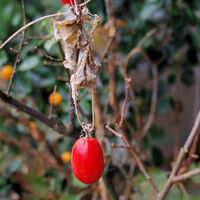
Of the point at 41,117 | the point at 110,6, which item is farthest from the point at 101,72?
the point at 41,117

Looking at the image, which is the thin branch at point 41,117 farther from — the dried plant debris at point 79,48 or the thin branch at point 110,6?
the thin branch at point 110,6

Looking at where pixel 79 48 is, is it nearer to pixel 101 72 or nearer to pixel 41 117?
pixel 41 117

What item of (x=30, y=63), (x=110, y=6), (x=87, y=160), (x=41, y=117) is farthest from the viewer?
(x=30, y=63)

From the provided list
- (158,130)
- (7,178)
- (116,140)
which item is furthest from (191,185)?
(7,178)

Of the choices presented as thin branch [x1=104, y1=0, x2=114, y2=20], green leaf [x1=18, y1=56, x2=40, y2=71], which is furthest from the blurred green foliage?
thin branch [x1=104, y1=0, x2=114, y2=20]

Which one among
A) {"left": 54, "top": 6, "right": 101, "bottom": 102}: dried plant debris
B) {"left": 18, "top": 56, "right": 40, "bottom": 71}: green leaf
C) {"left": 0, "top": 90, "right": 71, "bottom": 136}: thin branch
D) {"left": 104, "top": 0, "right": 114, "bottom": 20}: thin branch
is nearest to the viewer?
{"left": 54, "top": 6, "right": 101, "bottom": 102}: dried plant debris

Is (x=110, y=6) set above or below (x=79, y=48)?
above

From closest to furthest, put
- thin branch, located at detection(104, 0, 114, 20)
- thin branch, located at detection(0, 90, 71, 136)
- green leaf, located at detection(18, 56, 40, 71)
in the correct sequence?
1. thin branch, located at detection(0, 90, 71, 136)
2. thin branch, located at detection(104, 0, 114, 20)
3. green leaf, located at detection(18, 56, 40, 71)

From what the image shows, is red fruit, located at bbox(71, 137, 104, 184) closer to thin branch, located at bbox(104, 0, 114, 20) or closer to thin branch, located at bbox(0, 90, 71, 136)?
thin branch, located at bbox(0, 90, 71, 136)
